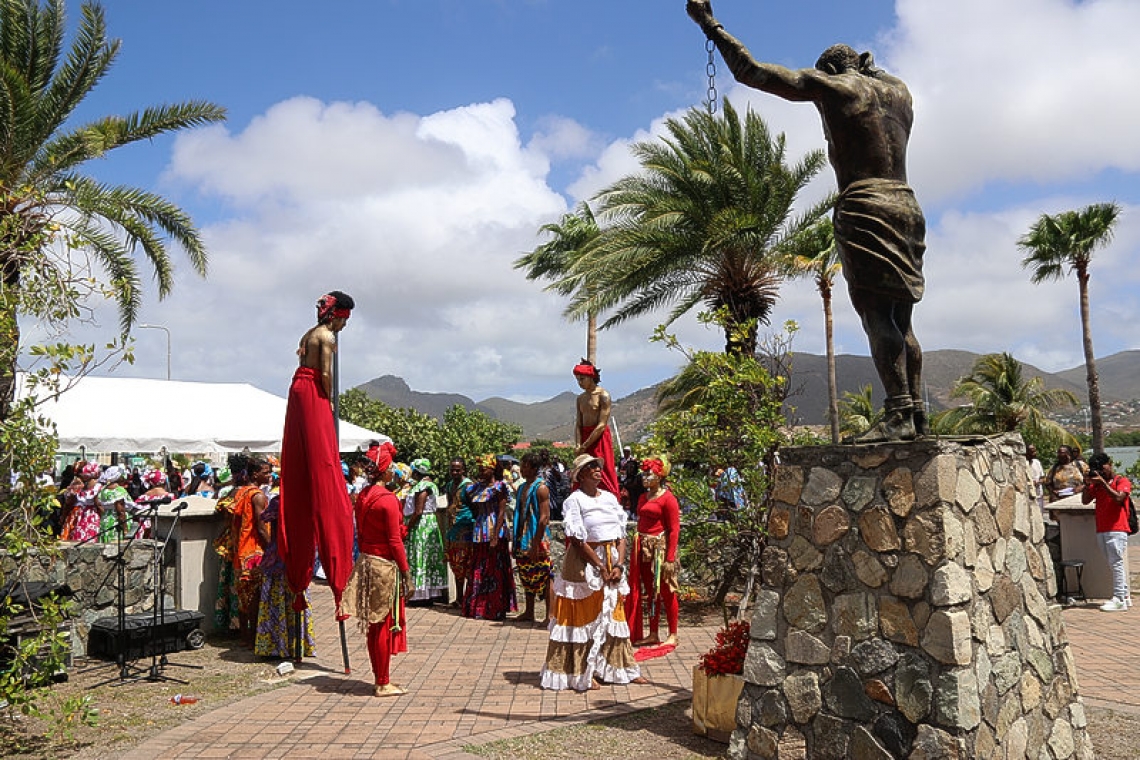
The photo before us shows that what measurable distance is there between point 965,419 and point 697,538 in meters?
22.0

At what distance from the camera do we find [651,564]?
8750 mm

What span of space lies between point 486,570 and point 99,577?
4.03m

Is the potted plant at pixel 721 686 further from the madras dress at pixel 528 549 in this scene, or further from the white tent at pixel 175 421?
the white tent at pixel 175 421

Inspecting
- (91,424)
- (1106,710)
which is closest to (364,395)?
(91,424)

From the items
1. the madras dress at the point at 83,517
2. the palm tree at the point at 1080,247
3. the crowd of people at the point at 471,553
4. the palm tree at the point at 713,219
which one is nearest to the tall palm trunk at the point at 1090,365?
the palm tree at the point at 1080,247

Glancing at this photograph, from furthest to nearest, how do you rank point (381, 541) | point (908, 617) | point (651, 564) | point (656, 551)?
point (651, 564)
point (656, 551)
point (381, 541)
point (908, 617)

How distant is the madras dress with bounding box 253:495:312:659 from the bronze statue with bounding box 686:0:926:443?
5660mm

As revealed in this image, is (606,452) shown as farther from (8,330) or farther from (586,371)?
(8,330)

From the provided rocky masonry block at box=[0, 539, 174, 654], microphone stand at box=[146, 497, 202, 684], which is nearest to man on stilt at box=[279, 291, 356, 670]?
microphone stand at box=[146, 497, 202, 684]

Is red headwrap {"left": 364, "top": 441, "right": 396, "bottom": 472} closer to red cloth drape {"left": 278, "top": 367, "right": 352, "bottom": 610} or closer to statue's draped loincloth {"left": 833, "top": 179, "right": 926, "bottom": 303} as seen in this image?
red cloth drape {"left": 278, "top": 367, "right": 352, "bottom": 610}

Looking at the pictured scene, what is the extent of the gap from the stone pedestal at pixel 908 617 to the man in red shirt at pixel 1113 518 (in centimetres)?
551

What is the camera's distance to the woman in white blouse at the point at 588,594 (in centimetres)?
700

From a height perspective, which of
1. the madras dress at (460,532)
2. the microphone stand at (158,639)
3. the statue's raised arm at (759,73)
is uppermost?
the statue's raised arm at (759,73)

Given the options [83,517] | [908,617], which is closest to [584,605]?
[908,617]
